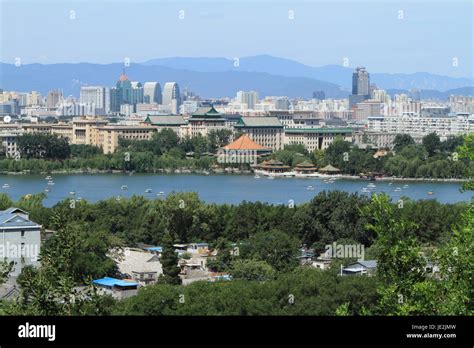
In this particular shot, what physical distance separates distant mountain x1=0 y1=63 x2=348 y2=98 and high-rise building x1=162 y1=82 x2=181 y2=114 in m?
0.26

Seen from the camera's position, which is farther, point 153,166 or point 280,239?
A: point 153,166

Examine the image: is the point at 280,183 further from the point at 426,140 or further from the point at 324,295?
the point at 324,295

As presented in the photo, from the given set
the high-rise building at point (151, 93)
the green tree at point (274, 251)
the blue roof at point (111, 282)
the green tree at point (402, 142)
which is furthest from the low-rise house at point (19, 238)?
the high-rise building at point (151, 93)

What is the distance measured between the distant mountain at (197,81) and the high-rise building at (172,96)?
0.85 ft

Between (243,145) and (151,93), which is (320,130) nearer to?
(243,145)

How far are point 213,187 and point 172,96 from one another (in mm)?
16168

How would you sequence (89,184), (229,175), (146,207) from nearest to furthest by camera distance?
(146,207) → (89,184) → (229,175)

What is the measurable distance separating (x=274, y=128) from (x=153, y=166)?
5018mm

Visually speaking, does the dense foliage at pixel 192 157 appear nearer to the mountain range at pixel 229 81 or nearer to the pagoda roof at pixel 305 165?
the pagoda roof at pixel 305 165

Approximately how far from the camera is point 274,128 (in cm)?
2014

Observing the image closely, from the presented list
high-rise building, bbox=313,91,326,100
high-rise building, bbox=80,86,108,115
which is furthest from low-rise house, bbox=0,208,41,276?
high-rise building, bbox=313,91,326,100

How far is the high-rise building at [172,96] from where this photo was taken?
27.3 metres
